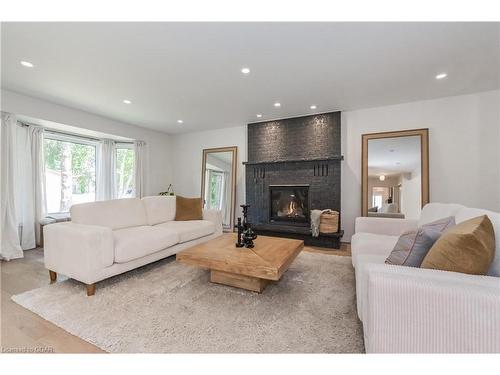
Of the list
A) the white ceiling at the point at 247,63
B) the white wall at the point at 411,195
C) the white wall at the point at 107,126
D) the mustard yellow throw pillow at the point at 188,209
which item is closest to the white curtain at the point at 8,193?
the white wall at the point at 107,126

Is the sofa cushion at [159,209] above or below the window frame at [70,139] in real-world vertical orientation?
below

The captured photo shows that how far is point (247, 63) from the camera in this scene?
2.39 m

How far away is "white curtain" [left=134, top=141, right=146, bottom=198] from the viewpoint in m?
4.91

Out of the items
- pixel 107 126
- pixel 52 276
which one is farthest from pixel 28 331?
pixel 107 126

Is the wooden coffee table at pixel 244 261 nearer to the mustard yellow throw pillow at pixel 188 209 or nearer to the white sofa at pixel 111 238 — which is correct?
the white sofa at pixel 111 238

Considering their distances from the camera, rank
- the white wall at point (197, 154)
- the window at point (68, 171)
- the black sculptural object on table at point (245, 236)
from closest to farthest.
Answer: the black sculptural object on table at point (245, 236)
the window at point (68, 171)
the white wall at point (197, 154)

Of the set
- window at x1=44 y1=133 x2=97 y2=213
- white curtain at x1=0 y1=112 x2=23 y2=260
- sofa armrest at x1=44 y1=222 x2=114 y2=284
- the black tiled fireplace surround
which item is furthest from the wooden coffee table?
window at x1=44 y1=133 x2=97 y2=213

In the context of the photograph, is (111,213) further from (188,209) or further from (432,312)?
(432,312)

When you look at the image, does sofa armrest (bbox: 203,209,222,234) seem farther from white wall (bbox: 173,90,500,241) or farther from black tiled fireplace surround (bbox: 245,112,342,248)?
white wall (bbox: 173,90,500,241)

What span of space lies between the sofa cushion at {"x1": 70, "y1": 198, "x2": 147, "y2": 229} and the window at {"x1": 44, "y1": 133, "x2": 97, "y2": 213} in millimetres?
2176

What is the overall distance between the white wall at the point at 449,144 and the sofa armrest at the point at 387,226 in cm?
137

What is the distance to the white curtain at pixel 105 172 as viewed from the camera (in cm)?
464

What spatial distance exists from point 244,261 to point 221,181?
136 inches
